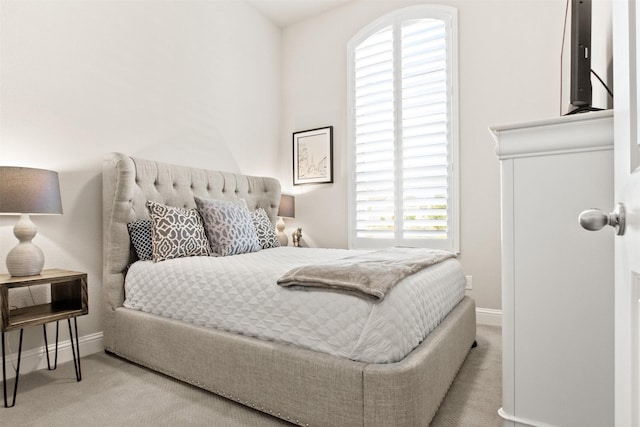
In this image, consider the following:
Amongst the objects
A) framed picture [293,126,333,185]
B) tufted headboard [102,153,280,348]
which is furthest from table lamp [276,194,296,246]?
tufted headboard [102,153,280,348]

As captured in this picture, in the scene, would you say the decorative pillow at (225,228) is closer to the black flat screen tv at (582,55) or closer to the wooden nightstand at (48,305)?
the wooden nightstand at (48,305)

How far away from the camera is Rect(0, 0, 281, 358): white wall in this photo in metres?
2.21

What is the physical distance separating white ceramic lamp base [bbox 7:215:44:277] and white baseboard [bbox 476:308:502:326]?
3156 mm

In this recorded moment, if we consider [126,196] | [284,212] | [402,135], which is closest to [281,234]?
[284,212]

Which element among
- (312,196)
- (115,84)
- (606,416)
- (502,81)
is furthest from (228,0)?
(606,416)

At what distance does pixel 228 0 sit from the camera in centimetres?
367

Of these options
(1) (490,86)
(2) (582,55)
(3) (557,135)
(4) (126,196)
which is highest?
(1) (490,86)

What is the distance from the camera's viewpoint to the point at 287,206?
395 centimetres

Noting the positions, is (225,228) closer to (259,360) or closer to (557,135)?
(259,360)

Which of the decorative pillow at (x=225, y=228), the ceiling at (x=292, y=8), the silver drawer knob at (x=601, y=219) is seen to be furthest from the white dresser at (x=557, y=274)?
the ceiling at (x=292, y=8)

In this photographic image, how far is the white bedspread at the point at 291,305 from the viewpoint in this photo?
1.36 meters

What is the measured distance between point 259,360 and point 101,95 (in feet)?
7.27

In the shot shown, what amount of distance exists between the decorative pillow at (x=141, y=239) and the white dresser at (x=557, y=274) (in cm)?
213

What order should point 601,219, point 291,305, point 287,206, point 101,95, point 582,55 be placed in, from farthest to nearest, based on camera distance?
point 287,206, point 101,95, point 291,305, point 582,55, point 601,219
